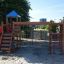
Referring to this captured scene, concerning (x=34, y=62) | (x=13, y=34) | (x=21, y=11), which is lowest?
(x=34, y=62)

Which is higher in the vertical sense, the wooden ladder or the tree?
the tree

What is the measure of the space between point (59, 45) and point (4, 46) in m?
4.18

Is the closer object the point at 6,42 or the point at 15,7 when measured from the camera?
the point at 6,42

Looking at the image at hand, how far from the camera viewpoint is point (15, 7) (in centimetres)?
3112

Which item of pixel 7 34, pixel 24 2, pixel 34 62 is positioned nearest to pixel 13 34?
pixel 7 34

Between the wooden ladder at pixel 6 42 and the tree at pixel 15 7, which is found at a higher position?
the tree at pixel 15 7

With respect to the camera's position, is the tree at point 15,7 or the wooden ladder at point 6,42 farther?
the tree at point 15,7

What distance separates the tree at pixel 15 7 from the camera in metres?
30.8

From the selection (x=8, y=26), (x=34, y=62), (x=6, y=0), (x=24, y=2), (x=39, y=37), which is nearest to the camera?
(x=34, y=62)

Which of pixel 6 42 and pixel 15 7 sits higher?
pixel 15 7

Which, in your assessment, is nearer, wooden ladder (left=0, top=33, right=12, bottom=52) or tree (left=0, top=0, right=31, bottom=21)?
wooden ladder (left=0, top=33, right=12, bottom=52)

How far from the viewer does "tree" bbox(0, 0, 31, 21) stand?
30.8 metres

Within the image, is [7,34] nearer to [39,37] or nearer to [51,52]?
[51,52]

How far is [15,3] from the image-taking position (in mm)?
32188
